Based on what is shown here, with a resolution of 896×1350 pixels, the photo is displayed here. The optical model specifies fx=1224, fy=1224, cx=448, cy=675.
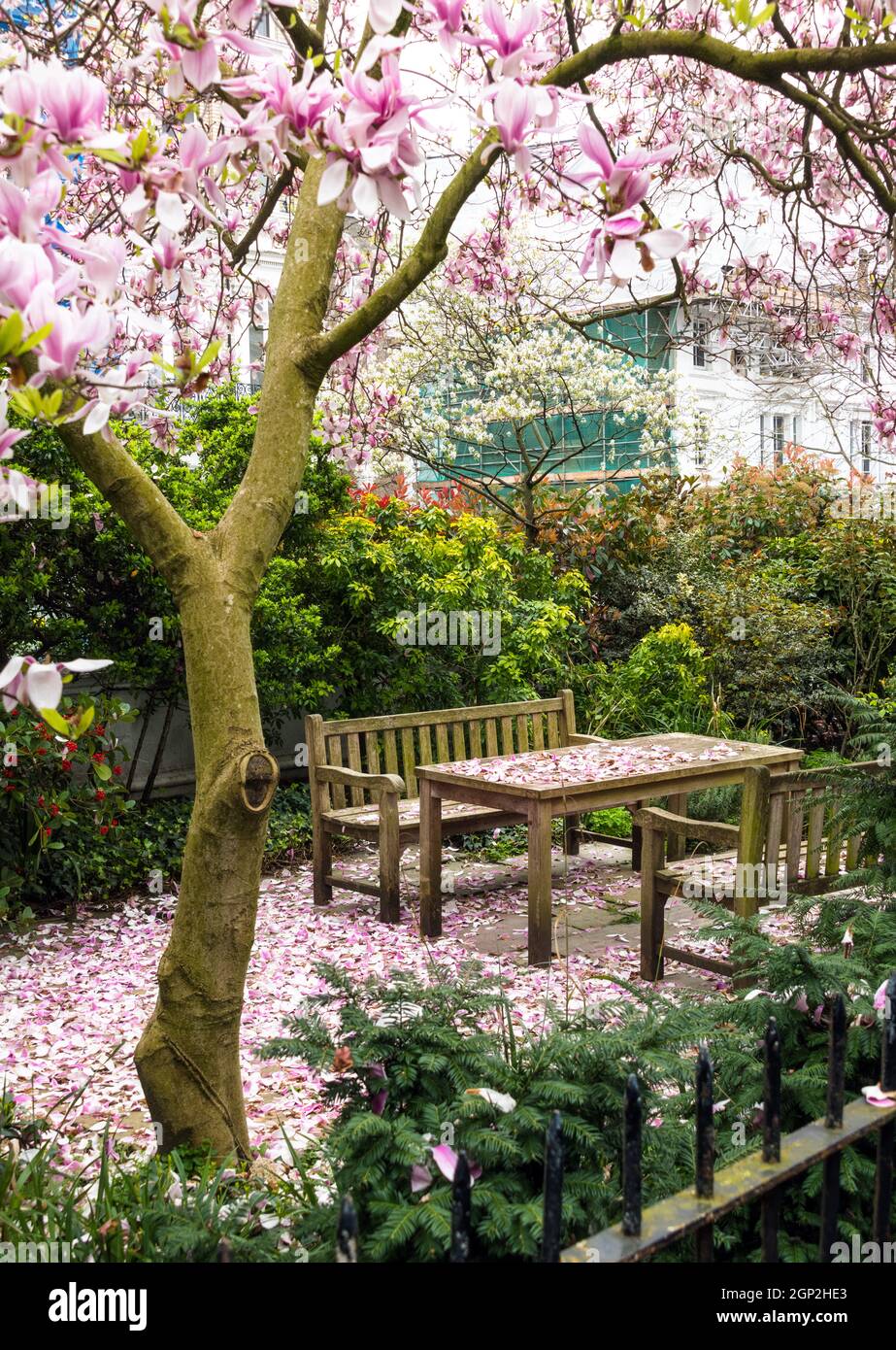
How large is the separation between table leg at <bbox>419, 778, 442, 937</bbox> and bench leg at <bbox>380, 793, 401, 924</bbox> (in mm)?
167

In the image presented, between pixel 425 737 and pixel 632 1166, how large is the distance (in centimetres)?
618

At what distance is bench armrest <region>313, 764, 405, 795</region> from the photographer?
22.3 ft

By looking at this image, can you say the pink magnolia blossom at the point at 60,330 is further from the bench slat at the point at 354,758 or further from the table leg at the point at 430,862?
the bench slat at the point at 354,758

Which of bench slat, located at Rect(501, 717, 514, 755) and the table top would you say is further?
bench slat, located at Rect(501, 717, 514, 755)

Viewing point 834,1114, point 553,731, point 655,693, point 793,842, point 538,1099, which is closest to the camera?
point 834,1114

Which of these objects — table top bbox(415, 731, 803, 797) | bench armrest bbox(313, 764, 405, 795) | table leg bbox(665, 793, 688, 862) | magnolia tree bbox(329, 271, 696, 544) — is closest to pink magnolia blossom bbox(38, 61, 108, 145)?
table top bbox(415, 731, 803, 797)

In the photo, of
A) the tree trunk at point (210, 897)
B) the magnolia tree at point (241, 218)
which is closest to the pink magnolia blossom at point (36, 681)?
the magnolia tree at point (241, 218)

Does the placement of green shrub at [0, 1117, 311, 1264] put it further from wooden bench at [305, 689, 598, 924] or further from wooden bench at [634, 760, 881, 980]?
wooden bench at [305, 689, 598, 924]

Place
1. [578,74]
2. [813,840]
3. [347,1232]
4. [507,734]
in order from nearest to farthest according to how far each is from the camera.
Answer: [347,1232]
[578,74]
[813,840]
[507,734]

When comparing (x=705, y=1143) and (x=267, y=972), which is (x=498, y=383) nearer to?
(x=267, y=972)

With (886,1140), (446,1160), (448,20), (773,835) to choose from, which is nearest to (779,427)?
(773,835)

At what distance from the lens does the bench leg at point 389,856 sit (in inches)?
268

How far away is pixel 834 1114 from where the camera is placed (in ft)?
6.25

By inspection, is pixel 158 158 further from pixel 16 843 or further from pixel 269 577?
pixel 269 577
